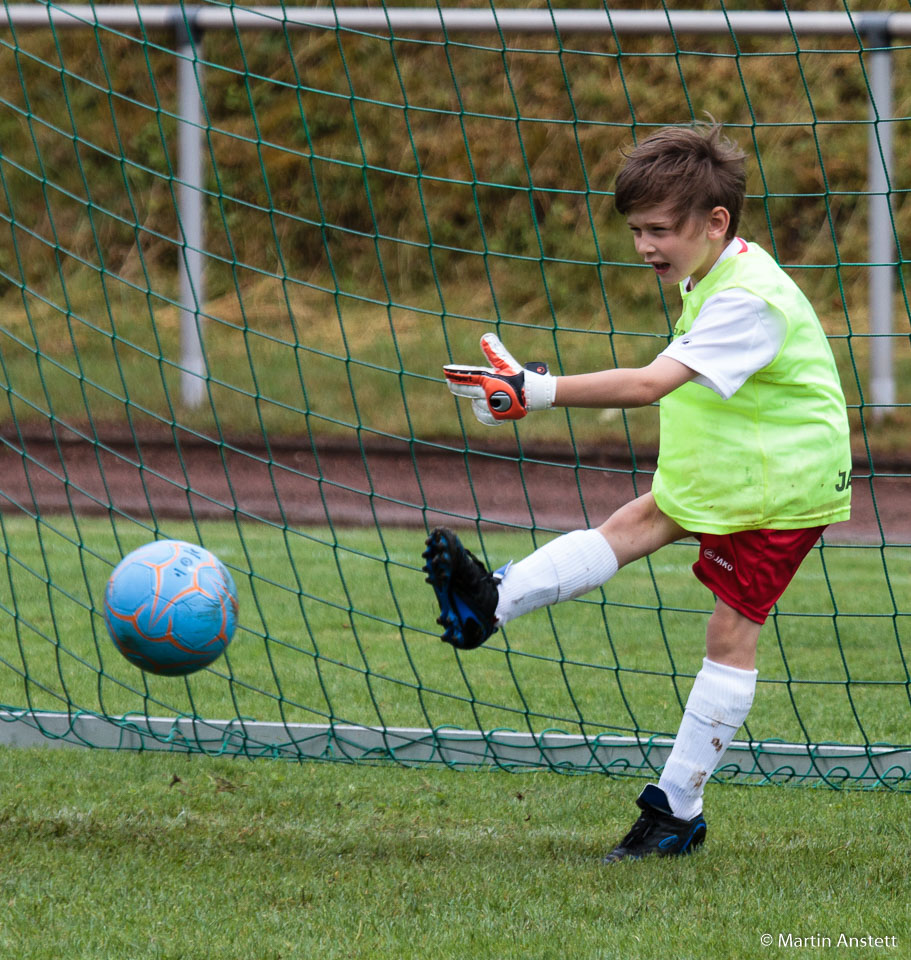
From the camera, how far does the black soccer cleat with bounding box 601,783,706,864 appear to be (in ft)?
9.04

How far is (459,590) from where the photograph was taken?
2.65 m

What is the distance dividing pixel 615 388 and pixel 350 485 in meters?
7.08

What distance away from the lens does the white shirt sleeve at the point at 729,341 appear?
2566mm

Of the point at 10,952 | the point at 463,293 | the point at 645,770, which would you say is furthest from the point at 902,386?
the point at 10,952

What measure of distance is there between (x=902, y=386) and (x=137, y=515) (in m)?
6.28

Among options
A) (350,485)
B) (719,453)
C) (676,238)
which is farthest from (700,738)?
(350,485)

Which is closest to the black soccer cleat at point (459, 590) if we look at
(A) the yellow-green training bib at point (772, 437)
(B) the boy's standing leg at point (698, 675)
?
(B) the boy's standing leg at point (698, 675)

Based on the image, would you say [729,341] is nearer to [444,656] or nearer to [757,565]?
[757,565]

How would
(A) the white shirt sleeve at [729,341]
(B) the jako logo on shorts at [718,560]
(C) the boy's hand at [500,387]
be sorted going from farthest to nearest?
(B) the jako logo on shorts at [718,560] < (A) the white shirt sleeve at [729,341] < (C) the boy's hand at [500,387]

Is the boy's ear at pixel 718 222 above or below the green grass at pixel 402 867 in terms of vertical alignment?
above

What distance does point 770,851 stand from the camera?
2803mm

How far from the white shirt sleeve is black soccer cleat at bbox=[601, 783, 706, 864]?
857 mm

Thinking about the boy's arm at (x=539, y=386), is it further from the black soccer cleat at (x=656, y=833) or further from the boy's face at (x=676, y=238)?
the black soccer cleat at (x=656, y=833)

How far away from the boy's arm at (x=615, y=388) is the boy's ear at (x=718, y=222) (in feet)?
1.21
